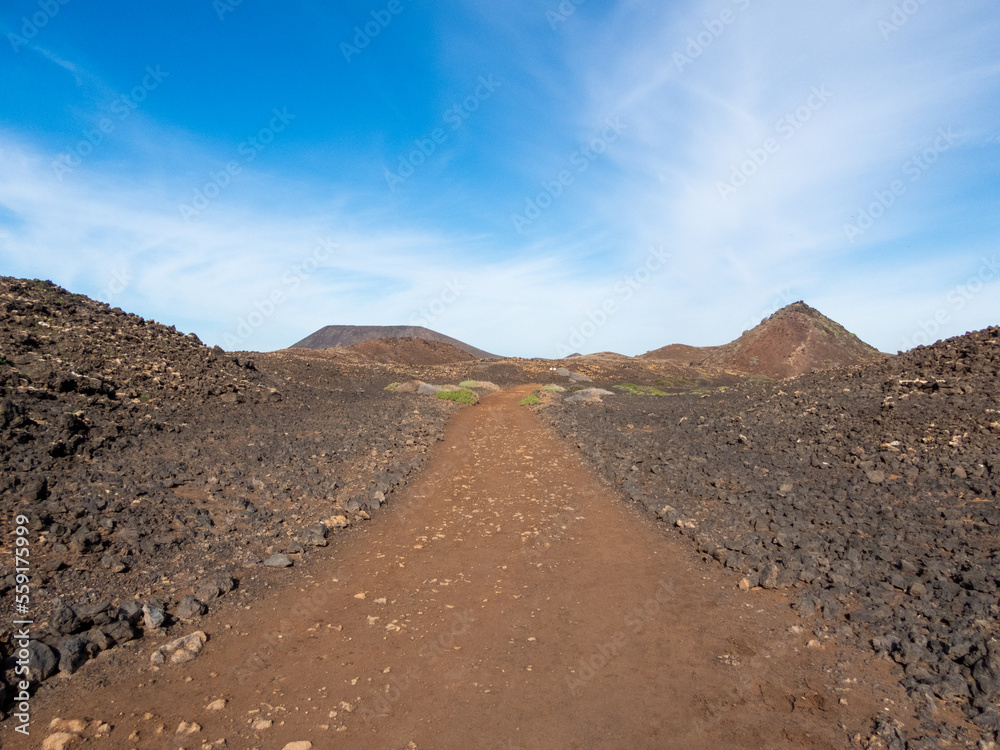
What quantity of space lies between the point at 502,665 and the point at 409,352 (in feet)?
138

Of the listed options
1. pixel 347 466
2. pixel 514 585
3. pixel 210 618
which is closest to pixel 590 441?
Result: pixel 347 466

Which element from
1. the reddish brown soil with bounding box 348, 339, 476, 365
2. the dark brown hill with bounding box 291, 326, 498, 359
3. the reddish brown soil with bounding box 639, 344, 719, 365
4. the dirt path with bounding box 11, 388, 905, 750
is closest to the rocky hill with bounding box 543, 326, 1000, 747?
the dirt path with bounding box 11, 388, 905, 750

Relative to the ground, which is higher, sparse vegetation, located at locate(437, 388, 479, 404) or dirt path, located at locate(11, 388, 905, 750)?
sparse vegetation, located at locate(437, 388, 479, 404)

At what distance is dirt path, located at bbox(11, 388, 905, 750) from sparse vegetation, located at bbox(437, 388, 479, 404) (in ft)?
47.6

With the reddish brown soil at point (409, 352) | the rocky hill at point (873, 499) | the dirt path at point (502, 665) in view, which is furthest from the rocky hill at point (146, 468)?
the reddish brown soil at point (409, 352)

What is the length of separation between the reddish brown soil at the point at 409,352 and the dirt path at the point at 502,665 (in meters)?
35.1

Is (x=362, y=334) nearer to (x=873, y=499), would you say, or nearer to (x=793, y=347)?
(x=793, y=347)

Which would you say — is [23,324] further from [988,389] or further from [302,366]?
[988,389]

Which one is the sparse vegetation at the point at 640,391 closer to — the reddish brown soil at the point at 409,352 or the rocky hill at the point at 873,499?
the rocky hill at the point at 873,499

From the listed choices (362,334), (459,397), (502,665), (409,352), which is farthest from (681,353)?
(502,665)

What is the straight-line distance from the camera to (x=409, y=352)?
4562 cm

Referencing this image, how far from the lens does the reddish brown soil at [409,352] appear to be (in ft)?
142

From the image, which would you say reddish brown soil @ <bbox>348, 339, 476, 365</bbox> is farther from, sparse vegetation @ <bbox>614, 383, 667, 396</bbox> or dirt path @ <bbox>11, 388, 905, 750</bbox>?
dirt path @ <bbox>11, 388, 905, 750</bbox>

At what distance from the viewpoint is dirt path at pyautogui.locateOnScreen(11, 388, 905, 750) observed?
382 centimetres
